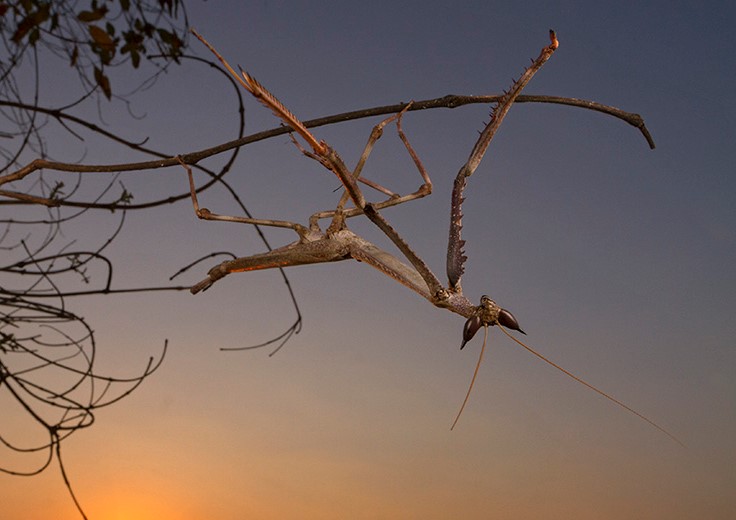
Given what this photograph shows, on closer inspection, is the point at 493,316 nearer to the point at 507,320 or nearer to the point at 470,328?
the point at 507,320

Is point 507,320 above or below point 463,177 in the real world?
below

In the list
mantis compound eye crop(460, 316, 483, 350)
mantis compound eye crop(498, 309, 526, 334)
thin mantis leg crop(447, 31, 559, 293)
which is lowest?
mantis compound eye crop(460, 316, 483, 350)

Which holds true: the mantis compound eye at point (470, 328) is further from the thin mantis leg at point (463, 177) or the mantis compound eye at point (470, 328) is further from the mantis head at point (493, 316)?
the thin mantis leg at point (463, 177)

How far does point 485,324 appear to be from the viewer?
2.13 m

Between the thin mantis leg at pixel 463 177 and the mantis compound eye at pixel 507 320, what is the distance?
171 millimetres

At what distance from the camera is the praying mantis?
1965mm

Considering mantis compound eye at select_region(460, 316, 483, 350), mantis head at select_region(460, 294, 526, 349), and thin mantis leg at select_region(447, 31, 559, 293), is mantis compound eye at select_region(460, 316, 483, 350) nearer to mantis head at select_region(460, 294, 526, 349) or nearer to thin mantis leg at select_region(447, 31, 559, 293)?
mantis head at select_region(460, 294, 526, 349)

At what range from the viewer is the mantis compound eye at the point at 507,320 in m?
2.10

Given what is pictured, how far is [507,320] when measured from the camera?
2104 mm

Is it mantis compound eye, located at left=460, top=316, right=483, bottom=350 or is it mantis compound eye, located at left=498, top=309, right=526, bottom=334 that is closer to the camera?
mantis compound eye, located at left=460, top=316, right=483, bottom=350

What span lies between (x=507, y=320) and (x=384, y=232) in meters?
0.43

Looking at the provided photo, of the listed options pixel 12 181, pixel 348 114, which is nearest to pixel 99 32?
pixel 12 181

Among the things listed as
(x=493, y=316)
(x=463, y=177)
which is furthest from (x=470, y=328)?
(x=463, y=177)

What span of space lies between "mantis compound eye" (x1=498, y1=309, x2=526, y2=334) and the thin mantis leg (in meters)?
0.17
